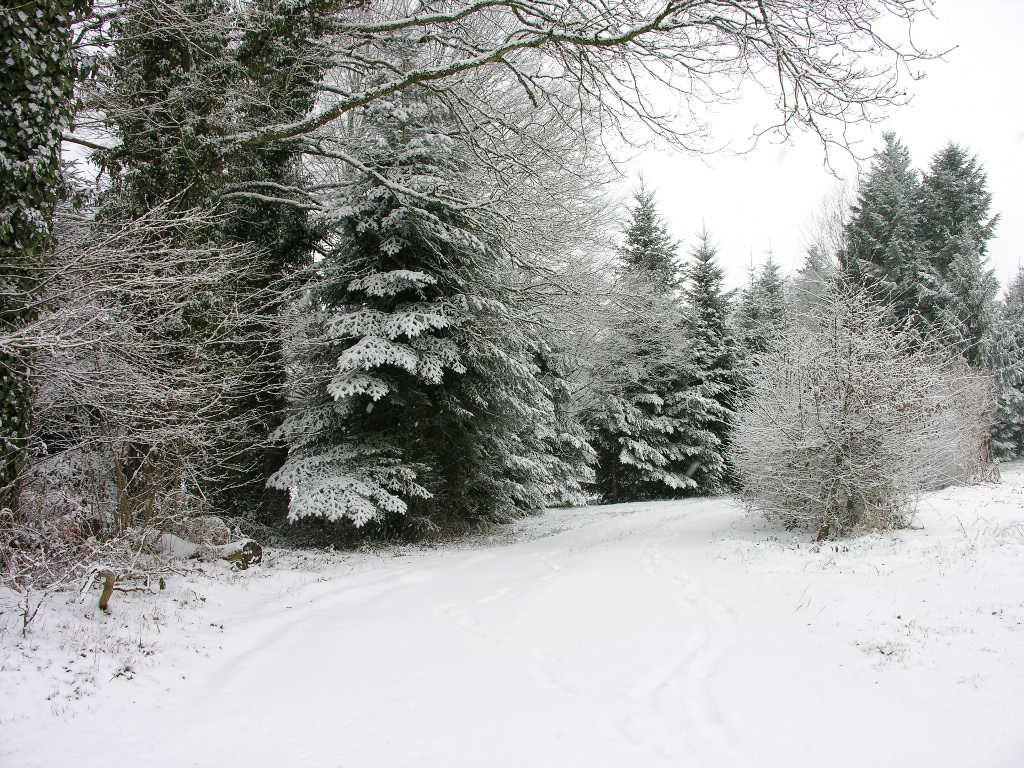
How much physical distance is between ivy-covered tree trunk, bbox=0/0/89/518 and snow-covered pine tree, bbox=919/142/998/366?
28511 mm

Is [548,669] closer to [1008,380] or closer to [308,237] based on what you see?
[308,237]

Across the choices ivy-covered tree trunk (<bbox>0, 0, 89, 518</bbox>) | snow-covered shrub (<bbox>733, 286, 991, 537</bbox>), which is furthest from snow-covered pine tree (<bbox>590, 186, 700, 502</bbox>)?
ivy-covered tree trunk (<bbox>0, 0, 89, 518</bbox>)

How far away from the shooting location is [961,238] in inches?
1013

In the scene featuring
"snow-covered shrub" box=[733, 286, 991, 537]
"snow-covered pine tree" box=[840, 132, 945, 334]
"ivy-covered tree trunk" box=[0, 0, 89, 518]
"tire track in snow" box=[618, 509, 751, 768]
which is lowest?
"tire track in snow" box=[618, 509, 751, 768]

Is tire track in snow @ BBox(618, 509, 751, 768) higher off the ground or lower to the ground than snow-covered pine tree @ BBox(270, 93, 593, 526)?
lower

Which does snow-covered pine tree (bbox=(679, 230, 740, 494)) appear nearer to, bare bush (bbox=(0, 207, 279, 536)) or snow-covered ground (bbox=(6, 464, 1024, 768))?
snow-covered ground (bbox=(6, 464, 1024, 768))

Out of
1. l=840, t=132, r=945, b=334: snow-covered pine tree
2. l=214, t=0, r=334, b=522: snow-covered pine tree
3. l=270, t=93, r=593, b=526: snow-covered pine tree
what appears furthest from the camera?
l=840, t=132, r=945, b=334: snow-covered pine tree

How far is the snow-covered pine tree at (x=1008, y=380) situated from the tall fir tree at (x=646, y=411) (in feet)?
49.2

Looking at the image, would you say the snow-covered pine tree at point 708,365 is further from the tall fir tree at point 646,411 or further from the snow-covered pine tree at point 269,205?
the snow-covered pine tree at point 269,205

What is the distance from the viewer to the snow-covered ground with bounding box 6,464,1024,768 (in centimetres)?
296

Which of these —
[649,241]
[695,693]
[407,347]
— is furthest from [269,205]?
[649,241]

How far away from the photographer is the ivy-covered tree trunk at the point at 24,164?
14.8ft

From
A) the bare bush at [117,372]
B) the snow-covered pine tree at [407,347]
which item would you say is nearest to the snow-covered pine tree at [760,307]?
the snow-covered pine tree at [407,347]

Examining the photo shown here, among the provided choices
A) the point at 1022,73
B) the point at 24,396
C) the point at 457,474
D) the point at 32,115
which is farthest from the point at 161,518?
the point at 1022,73
